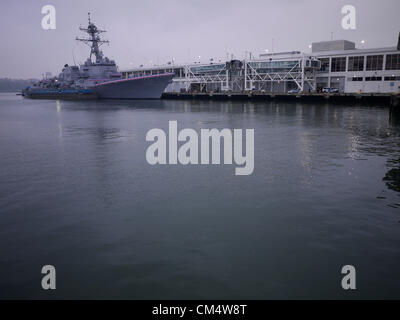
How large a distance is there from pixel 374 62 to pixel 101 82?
244 ft

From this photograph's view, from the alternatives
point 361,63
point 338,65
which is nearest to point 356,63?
point 361,63

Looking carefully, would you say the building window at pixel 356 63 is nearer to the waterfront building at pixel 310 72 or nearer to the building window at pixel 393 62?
the waterfront building at pixel 310 72

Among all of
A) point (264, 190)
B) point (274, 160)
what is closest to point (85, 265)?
point (264, 190)

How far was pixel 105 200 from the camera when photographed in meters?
12.7

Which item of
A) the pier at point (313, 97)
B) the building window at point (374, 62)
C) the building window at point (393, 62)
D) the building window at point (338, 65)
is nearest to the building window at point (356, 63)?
the building window at point (374, 62)

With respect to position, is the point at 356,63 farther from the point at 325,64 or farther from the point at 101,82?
the point at 101,82

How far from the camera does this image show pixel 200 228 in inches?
398

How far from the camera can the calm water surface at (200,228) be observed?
745 centimetres

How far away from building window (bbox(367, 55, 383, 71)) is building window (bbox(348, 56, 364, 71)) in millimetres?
1565

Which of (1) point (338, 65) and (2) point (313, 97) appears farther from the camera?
(1) point (338, 65)

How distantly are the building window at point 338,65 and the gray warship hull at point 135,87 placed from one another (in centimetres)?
4254

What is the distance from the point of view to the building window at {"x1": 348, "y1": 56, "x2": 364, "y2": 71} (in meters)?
77.4

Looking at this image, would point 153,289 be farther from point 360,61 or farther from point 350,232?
point 360,61
